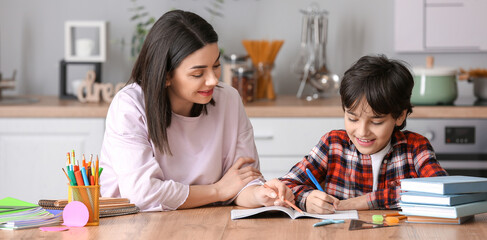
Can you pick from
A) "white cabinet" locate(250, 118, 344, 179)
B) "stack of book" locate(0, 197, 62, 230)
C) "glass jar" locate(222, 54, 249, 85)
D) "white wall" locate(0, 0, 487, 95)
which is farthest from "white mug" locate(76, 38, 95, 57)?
"stack of book" locate(0, 197, 62, 230)

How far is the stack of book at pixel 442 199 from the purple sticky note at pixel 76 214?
0.75m

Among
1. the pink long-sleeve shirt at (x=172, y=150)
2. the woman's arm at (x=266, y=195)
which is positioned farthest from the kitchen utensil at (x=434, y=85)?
the woman's arm at (x=266, y=195)

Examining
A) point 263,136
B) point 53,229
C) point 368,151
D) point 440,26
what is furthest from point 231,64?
point 53,229

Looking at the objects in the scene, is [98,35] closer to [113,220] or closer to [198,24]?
[198,24]

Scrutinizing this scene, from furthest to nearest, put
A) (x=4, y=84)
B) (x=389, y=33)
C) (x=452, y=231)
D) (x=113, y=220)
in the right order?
(x=389, y=33), (x=4, y=84), (x=113, y=220), (x=452, y=231)

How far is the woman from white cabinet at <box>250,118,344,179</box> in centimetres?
111

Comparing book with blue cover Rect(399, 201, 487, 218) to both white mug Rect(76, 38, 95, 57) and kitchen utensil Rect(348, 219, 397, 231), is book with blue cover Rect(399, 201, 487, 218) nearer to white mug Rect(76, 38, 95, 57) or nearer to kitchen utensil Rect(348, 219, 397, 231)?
kitchen utensil Rect(348, 219, 397, 231)

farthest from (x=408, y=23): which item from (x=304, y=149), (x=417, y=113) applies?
(x=304, y=149)

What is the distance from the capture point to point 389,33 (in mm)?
3725

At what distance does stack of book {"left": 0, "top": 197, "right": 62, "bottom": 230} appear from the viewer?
163 cm

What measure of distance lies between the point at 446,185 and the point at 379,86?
38cm

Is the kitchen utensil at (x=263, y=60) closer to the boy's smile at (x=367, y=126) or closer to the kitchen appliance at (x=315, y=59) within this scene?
the kitchen appliance at (x=315, y=59)

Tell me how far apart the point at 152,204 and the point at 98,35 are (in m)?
2.15

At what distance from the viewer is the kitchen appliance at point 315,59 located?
357cm
